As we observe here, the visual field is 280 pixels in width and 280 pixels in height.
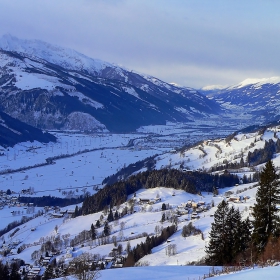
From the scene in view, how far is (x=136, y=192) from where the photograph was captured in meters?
66.1

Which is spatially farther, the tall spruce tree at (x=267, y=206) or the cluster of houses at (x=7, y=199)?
the cluster of houses at (x=7, y=199)

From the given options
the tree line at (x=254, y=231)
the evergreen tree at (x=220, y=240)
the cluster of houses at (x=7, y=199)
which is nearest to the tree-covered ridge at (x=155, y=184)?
the cluster of houses at (x=7, y=199)

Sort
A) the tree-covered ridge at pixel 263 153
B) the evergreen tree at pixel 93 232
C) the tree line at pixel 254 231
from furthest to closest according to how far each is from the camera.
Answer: the tree-covered ridge at pixel 263 153 → the evergreen tree at pixel 93 232 → the tree line at pixel 254 231

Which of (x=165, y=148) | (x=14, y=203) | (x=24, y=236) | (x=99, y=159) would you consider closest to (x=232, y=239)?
(x=24, y=236)

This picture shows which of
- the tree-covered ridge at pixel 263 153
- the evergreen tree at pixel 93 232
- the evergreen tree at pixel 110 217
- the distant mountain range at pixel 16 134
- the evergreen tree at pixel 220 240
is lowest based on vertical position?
the evergreen tree at pixel 93 232

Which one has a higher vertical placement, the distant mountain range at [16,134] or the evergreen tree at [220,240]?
the distant mountain range at [16,134]

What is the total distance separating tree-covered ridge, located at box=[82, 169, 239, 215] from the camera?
63031 millimetres

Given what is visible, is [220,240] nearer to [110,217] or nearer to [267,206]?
[267,206]

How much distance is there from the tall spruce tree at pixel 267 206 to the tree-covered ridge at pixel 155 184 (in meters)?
41.3

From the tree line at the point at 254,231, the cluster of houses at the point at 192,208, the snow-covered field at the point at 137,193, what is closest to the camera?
the tree line at the point at 254,231

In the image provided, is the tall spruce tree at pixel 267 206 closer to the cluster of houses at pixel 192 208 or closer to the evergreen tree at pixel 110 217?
the cluster of houses at pixel 192 208

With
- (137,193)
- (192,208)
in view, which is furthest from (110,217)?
(137,193)

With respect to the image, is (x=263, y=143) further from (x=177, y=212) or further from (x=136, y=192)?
(x=177, y=212)

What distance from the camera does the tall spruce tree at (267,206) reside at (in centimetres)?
2194
